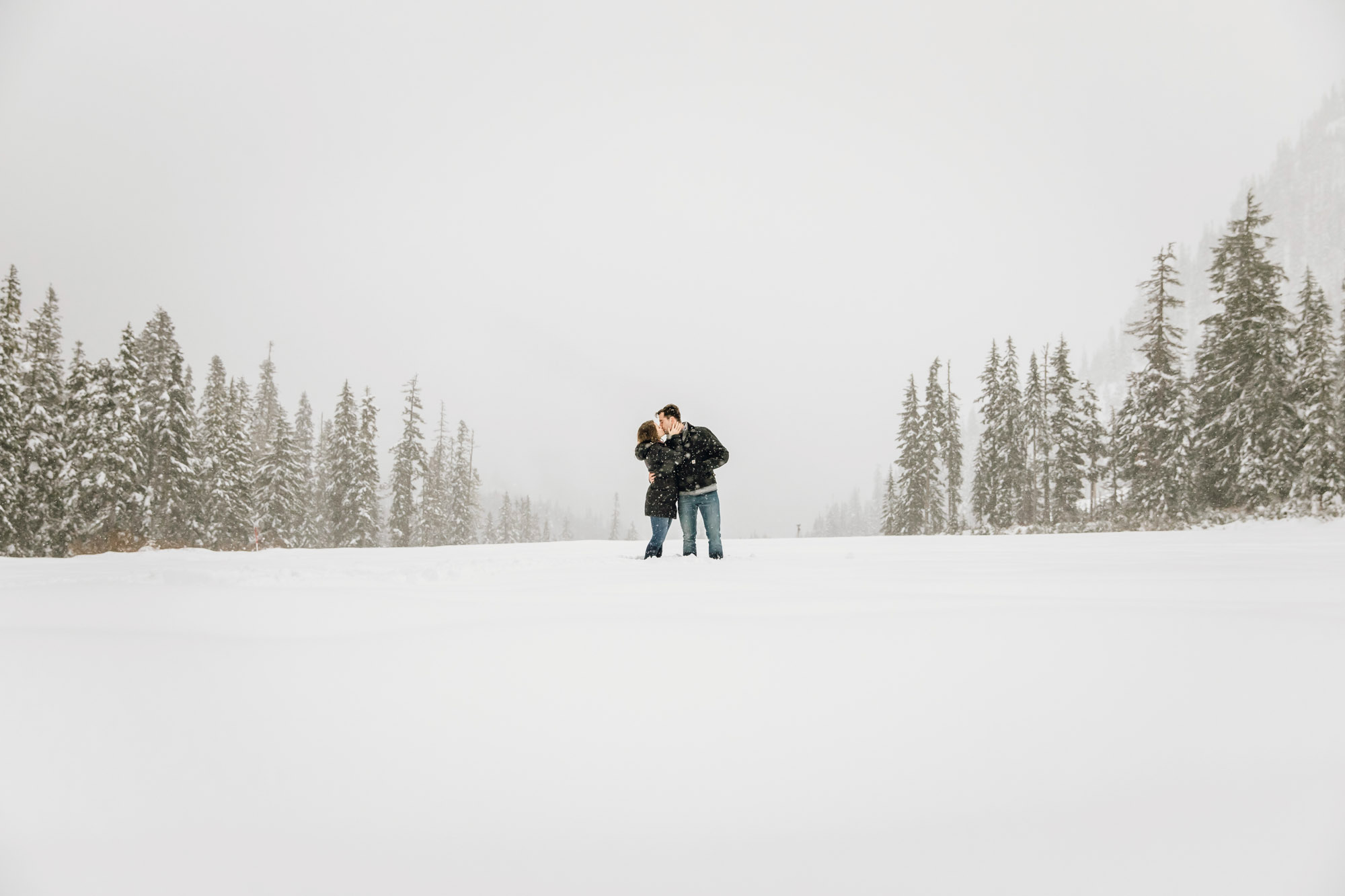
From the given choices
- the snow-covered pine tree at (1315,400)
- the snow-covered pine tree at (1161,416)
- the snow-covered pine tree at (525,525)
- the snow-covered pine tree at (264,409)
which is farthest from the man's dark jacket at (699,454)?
the snow-covered pine tree at (525,525)

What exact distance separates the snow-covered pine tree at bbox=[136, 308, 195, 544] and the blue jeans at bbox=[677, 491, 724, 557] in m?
27.4

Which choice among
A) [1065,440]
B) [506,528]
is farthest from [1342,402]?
[506,528]

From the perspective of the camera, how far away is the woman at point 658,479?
8.59m

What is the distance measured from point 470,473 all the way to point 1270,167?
710ft

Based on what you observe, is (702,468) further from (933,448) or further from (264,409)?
(264,409)

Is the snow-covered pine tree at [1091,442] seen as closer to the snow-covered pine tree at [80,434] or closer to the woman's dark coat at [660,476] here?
the woman's dark coat at [660,476]

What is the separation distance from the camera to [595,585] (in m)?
5.52

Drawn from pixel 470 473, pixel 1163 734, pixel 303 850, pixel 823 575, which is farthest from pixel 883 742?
pixel 470 473

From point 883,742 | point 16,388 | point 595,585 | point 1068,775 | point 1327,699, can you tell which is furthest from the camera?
point 16,388

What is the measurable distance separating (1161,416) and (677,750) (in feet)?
113

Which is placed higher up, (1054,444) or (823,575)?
(1054,444)

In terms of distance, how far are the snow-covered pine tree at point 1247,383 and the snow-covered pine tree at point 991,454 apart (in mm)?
14459

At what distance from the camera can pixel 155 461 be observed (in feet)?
88.2

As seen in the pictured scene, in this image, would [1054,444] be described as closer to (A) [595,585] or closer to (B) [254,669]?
(A) [595,585]
